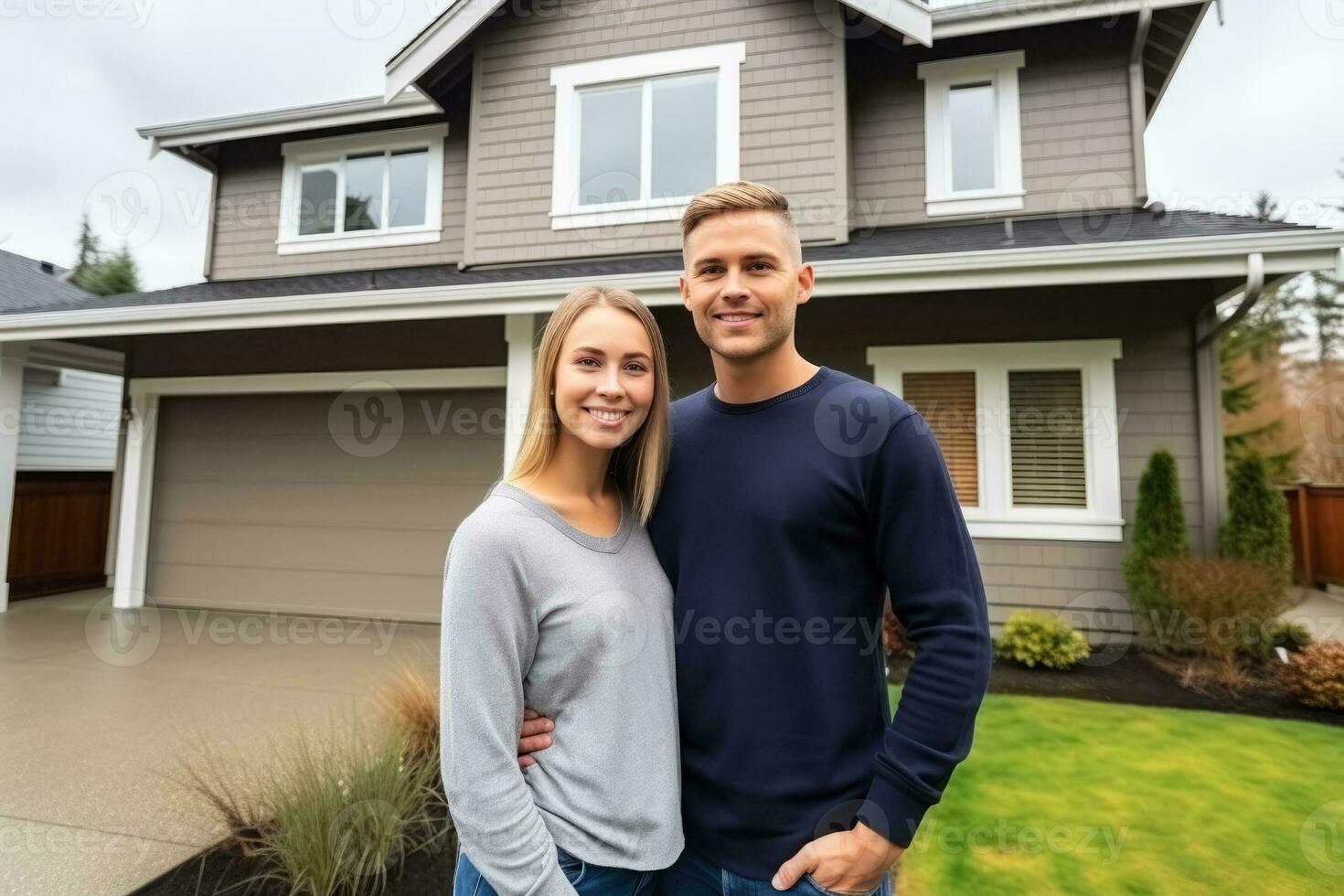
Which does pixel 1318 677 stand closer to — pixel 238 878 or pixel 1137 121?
pixel 1137 121

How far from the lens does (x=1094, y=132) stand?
20.8 feet

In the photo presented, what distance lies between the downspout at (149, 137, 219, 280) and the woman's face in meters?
9.35

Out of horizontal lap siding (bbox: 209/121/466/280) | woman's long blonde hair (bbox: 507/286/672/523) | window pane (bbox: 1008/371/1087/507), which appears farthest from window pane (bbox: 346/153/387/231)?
woman's long blonde hair (bbox: 507/286/672/523)

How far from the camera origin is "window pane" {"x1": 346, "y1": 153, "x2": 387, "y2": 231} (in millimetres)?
8078

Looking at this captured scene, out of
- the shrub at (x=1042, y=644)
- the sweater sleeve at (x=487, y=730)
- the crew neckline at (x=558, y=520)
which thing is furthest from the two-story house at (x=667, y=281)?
the sweater sleeve at (x=487, y=730)

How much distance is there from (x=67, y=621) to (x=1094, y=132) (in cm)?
1098

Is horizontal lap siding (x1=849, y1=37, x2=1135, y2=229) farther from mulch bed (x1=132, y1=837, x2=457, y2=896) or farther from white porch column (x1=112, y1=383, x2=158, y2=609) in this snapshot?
white porch column (x1=112, y1=383, x2=158, y2=609)

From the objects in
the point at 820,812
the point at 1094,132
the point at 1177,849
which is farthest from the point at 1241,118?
the point at 820,812

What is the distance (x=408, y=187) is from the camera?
26.3ft

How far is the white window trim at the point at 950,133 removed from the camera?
647 cm

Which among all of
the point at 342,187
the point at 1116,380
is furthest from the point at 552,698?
the point at 342,187

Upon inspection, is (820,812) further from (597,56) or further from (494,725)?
(597,56)

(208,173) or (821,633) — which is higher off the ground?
(208,173)

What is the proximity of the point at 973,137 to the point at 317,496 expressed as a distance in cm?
766
